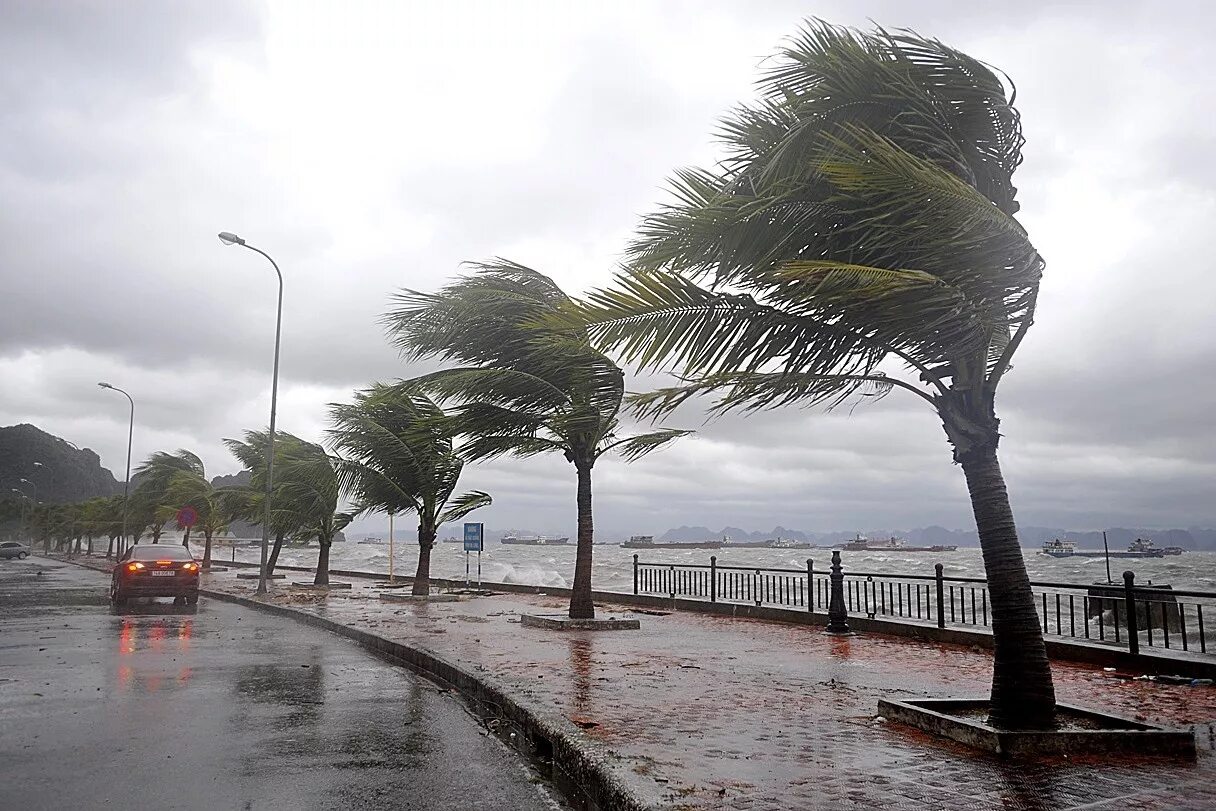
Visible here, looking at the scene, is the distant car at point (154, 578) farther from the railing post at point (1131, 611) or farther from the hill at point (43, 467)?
the hill at point (43, 467)

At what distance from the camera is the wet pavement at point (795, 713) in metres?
5.19

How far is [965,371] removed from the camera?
23.5 feet

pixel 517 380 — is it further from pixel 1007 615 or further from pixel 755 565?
pixel 755 565

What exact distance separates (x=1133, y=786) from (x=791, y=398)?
3525 mm

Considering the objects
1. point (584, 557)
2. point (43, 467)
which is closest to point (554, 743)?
point (584, 557)

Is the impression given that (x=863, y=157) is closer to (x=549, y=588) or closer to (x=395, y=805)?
(x=395, y=805)

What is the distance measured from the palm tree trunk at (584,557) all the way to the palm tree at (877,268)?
341 inches

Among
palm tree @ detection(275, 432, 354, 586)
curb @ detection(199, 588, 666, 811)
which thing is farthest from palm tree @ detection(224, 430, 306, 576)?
curb @ detection(199, 588, 666, 811)

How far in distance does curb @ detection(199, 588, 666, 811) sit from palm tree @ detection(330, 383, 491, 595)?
11889mm

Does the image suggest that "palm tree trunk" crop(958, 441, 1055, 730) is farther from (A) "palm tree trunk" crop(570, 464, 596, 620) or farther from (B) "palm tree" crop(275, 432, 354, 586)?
(B) "palm tree" crop(275, 432, 354, 586)

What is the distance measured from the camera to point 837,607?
48.5 feet

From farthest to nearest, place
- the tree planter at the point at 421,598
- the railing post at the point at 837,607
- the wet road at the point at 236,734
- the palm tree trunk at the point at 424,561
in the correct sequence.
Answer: the palm tree trunk at the point at 424,561
the tree planter at the point at 421,598
the railing post at the point at 837,607
the wet road at the point at 236,734

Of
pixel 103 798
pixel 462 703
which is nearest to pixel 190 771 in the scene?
pixel 103 798

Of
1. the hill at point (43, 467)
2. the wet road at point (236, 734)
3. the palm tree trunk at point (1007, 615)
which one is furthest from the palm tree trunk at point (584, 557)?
the hill at point (43, 467)
